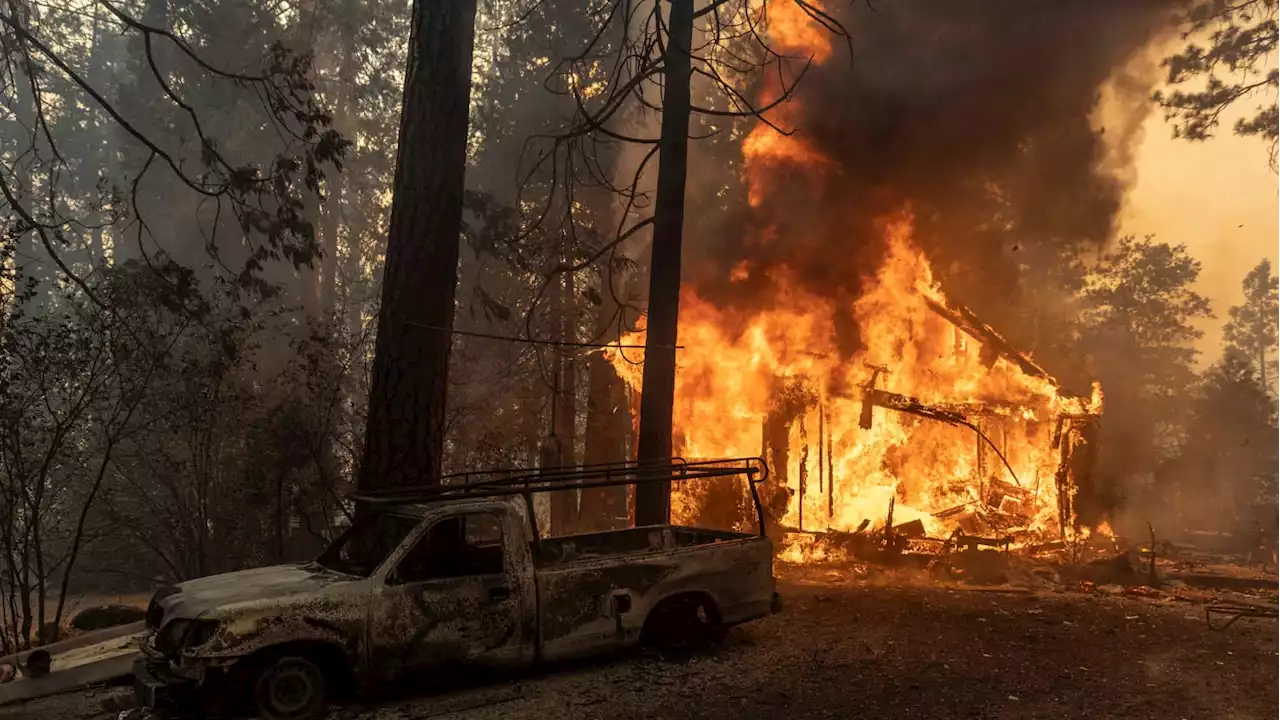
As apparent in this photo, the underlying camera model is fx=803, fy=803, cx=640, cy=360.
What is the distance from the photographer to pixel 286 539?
54.4 feet

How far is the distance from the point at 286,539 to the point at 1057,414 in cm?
1570

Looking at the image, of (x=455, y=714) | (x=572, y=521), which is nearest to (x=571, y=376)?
(x=572, y=521)

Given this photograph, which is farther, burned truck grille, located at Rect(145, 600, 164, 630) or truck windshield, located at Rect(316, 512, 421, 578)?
truck windshield, located at Rect(316, 512, 421, 578)

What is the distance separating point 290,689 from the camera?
18.8ft

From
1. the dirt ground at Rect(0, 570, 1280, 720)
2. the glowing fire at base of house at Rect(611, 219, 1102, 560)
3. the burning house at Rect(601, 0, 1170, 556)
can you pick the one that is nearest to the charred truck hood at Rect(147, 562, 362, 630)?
the dirt ground at Rect(0, 570, 1280, 720)

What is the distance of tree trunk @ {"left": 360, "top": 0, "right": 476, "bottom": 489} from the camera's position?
7.99 meters

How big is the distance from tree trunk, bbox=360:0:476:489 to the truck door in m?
1.55

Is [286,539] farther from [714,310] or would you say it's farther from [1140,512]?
[1140,512]

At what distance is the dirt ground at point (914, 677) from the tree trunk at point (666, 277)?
2446 millimetres

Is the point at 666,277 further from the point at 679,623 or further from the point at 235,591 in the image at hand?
the point at 235,591

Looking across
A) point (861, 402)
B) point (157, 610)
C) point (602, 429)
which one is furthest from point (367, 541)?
point (602, 429)

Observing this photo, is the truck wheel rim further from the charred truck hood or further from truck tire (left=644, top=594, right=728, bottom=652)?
truck tire (left=644, top=594, right=728, bottom=652)

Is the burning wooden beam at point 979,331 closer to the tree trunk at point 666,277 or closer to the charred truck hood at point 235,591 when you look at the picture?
the tree trunk at point 666,277

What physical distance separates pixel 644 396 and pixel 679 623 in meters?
3.43
